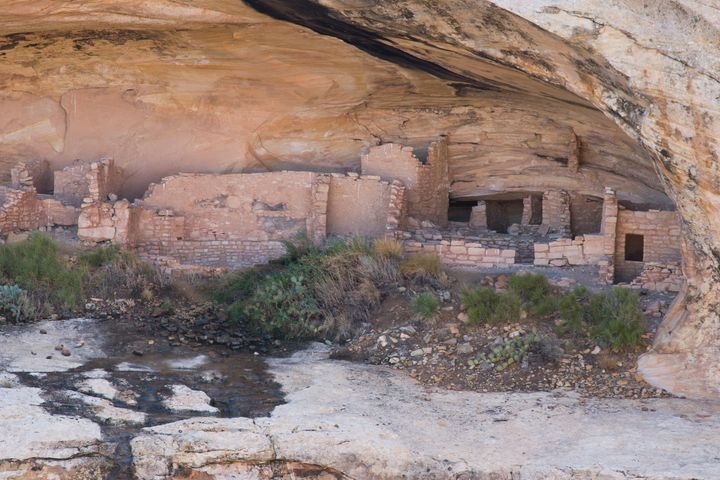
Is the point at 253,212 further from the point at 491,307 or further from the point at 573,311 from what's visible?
the point at 573,311

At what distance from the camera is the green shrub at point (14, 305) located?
1017 cm

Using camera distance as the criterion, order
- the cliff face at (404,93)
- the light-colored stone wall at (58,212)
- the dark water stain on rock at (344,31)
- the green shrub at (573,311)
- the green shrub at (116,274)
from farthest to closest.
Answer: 1. the light-colored stone wall at (58,212)
2. the green shrub at (116,274)
3. the green shrub at (573,311)
4. the dark water stain on rock at (344,31)
5. the cliff face at (404,93)

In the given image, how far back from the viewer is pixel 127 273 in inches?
439

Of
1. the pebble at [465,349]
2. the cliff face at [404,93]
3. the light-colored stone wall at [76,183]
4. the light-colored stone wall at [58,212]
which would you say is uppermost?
the cliff face at [404,93]

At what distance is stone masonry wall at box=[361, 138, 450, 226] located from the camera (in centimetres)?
1266

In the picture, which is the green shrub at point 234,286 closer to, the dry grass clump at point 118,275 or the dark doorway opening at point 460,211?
the dry grass clump at point 118,275

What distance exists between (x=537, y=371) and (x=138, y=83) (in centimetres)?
535

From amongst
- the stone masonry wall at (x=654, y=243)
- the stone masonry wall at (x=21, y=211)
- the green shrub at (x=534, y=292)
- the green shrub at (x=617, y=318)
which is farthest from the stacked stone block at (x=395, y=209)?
the stone masonry wall at (x=21, y=211)

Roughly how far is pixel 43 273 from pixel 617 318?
16.1 ft

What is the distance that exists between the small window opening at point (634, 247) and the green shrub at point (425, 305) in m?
2.62

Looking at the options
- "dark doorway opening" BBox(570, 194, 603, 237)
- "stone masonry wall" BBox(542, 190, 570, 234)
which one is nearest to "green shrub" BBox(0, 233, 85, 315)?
"stone masonry wall" BBox(542, 190, 570, 234)

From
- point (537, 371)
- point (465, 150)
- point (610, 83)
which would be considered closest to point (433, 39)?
point (610, 83)

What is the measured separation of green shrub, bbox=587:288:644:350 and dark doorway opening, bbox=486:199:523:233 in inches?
151

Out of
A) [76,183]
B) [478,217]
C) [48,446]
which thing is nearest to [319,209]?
[478,217]
